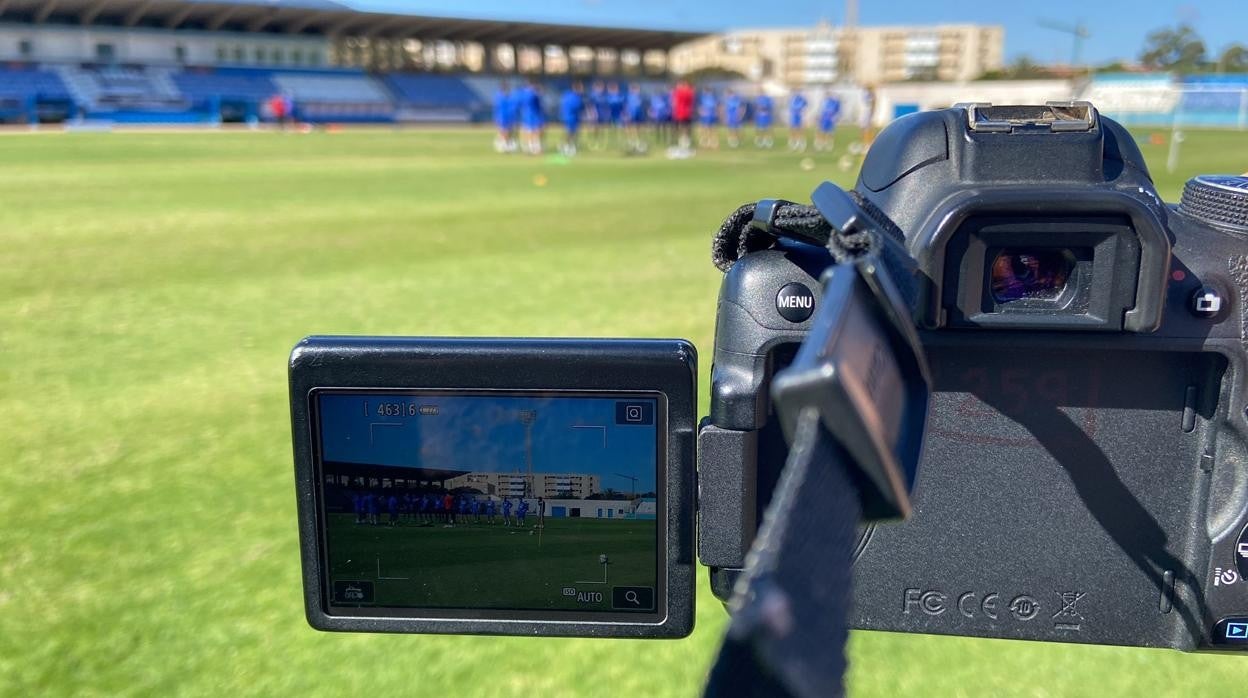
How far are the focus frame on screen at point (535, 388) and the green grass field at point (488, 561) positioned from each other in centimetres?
2

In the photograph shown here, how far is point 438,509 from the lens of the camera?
1.16m

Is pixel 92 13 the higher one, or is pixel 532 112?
pixel 92 13

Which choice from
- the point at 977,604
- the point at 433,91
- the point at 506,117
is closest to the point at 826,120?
the point at 506,117

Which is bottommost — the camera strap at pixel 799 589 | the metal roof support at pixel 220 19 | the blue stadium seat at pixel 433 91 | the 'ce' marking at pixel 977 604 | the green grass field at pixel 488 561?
the blue stadium seat at pixel 433 91

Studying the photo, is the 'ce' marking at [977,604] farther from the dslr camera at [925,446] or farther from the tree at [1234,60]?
the tree at [1234,60]

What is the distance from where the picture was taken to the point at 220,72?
37.7 meters

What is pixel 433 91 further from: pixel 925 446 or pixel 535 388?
pixel 925 446

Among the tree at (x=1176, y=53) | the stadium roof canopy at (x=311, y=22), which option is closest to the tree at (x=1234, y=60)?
the tree at (x=1176, y=53)

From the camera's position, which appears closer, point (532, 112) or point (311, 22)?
point (532, 112)

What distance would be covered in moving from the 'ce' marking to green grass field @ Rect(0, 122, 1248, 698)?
0.34m

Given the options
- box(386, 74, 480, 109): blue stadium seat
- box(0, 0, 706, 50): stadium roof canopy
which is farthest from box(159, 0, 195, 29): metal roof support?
box(386, 74, 480, 109): blue stadium seat

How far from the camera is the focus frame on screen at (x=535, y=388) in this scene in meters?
1.08

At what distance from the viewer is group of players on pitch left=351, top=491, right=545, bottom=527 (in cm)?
115

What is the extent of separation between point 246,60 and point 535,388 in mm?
43313
